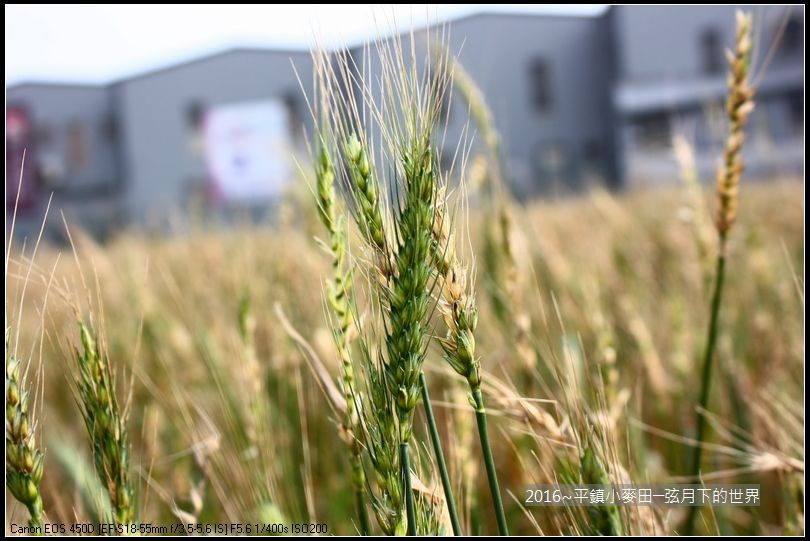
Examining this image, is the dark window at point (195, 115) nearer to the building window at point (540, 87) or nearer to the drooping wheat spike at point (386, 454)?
the building window at point (540, 87)

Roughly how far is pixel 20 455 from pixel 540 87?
74.4ft

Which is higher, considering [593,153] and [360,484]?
[360,484]

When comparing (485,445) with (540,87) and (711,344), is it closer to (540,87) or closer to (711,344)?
(711,344)

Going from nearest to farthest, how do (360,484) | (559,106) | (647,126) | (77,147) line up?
1. (360,484)
2. (647,126)
3. (559,106)
4. (77,147)

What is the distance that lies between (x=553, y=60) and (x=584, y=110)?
1870mm

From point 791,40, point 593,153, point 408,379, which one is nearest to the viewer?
point 408,379

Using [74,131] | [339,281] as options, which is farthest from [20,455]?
[74,131]

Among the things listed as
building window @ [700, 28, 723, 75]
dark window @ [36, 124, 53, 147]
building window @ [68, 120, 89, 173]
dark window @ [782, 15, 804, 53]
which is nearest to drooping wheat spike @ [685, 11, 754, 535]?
dark window @ [782, 15, 804, 53]

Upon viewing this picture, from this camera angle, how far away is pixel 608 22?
1980cm

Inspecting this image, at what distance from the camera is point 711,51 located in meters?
19.7

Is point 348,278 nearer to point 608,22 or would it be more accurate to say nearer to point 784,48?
point 784,48

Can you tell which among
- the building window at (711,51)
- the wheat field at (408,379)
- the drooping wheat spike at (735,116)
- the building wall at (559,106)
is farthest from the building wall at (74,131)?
the drooping wheat spike at (735,116)

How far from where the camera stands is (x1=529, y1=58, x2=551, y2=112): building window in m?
21.7

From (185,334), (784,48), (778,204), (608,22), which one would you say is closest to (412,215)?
(185,334)
